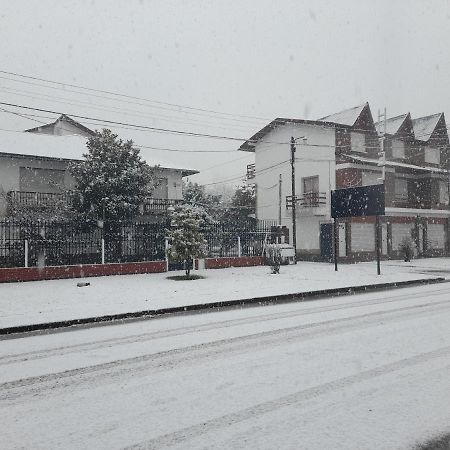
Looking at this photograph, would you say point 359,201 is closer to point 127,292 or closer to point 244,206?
point 127,292

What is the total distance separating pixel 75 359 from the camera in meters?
5.95

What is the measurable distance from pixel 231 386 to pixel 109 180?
2003 cm

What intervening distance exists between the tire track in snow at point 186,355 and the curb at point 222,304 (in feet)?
10.8

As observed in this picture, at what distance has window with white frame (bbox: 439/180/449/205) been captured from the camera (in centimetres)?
3662

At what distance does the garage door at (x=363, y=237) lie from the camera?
30531mm

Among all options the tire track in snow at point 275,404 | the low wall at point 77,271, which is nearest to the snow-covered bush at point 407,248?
the low wall at point 77,271

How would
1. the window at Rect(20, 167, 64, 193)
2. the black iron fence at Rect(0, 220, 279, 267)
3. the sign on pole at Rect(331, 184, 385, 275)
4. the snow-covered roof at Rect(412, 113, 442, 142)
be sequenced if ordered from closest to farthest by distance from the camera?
the black iron fence at Rect(0, 220, 279, 267) < the sign on pole at Rect(331, 184, 385, 275) < the window at Rect(20, 167, 64, 193) < the snow-covered roof at Rect(412, 113, 442, 142)

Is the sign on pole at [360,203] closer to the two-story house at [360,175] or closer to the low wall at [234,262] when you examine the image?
the low wall at [234,262]

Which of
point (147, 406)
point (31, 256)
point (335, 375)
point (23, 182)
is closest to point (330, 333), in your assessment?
point (335, 375)

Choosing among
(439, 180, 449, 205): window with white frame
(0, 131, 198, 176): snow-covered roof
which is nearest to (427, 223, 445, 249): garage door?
(439, 180, 449, 205): window with white frame

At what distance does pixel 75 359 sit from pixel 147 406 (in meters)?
2.28

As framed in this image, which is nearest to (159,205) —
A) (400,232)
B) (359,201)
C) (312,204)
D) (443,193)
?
(312,204)

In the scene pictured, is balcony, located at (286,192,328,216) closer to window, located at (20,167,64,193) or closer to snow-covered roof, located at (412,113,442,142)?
snow-covered roof, located at (412,113,442,142)

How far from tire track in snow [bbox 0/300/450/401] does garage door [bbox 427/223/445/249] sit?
29.9 meters
